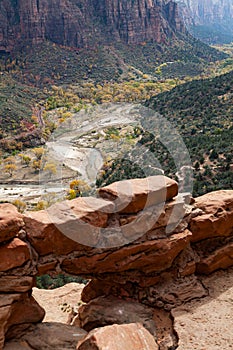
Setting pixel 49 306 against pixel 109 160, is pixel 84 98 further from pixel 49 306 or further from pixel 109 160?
pixel 49 306

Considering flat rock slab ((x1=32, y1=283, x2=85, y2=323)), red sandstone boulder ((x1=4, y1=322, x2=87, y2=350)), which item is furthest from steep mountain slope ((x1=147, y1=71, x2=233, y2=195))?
red sandstone boulder ((x1=4, y1=322, x2=87, y2=350))

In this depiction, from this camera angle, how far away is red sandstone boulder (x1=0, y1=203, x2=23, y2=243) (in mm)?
14711

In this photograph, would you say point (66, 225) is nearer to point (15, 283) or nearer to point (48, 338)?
point (15, 283)

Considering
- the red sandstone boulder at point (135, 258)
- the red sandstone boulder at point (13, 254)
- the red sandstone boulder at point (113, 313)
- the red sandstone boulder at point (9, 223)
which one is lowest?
the red sandstone boulder at point (113, 313)

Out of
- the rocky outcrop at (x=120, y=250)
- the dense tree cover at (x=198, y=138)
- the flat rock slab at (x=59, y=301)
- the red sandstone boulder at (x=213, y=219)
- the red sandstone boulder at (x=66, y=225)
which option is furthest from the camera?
the dense tree cover at (x=198, y=138)

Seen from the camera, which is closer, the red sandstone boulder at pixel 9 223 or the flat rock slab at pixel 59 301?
the red sandstone boulder at pixel 9 223

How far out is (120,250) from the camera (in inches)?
642

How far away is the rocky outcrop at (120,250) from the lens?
15.3m

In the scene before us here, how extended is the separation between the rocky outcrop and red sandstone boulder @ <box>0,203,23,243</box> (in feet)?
0.11

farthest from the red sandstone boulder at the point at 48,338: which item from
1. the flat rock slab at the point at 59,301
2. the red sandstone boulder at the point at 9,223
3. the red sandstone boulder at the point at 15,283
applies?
the red sandstone boulder at the point at 9,223

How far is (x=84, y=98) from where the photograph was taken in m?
158

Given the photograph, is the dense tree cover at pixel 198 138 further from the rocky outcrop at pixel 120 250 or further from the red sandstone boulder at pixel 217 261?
the rocky outcrop at pixel 120 250

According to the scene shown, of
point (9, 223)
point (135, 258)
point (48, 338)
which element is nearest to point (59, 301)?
point (48, 338)

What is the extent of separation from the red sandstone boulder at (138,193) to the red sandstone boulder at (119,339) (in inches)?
172
